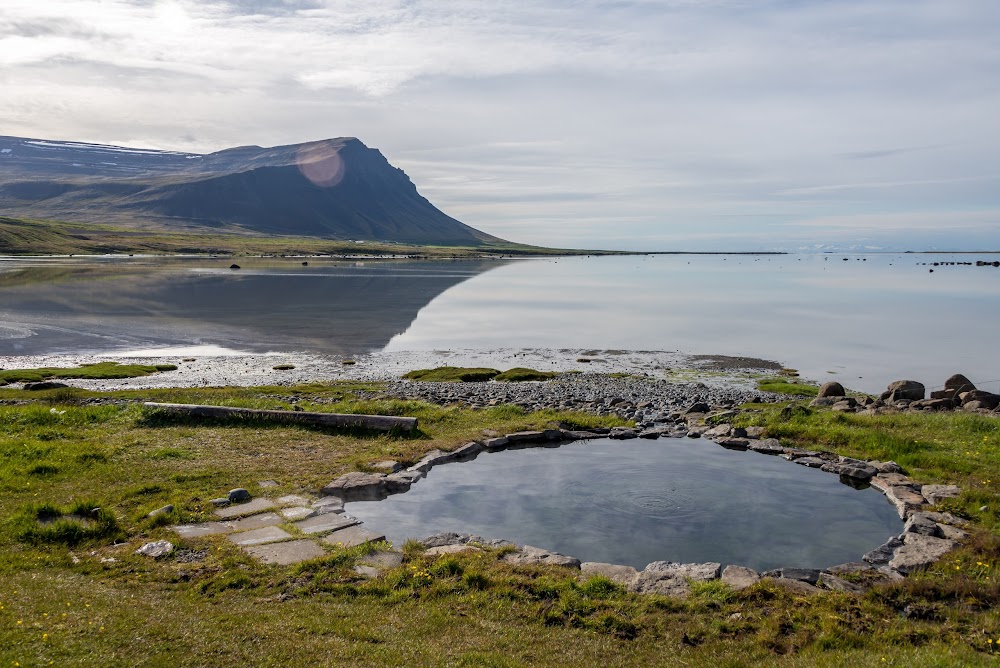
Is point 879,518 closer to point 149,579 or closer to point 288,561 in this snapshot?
point 288,561

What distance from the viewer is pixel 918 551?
41.8 ft

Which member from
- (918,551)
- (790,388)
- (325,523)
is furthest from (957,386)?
(325,523)

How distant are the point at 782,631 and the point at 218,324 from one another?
197 feet

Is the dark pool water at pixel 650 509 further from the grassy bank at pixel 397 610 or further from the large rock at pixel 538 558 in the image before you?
the grassy bank at pixel 397 610

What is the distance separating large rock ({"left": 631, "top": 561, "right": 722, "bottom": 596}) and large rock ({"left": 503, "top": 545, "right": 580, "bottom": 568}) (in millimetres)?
1292

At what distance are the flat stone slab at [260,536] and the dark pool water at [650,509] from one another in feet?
7.04

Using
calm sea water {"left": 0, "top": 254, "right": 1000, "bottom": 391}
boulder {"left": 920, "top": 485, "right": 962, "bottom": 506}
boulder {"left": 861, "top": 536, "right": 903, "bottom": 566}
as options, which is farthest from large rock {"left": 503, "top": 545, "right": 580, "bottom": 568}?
calm sea water {"left": 0, "top": 254, "right": 1000, "bottom": 391}

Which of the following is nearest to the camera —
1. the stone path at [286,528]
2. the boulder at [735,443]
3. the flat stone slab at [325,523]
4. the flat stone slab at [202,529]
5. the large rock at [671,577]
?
the large rock at [671,577]

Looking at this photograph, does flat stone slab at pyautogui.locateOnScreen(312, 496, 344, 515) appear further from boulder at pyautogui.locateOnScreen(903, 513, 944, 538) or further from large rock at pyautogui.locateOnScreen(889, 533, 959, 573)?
boulder at pyautogui.locateOnScreen(903, 513, 944, 538)

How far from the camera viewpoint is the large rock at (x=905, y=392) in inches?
1286

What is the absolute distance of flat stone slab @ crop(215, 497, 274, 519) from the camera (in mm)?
14414

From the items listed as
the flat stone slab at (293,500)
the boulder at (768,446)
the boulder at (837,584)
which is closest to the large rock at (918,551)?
the boulder at (837,584)

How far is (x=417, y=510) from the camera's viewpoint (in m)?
16.0

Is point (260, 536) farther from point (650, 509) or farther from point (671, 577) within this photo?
point (650, 509)
